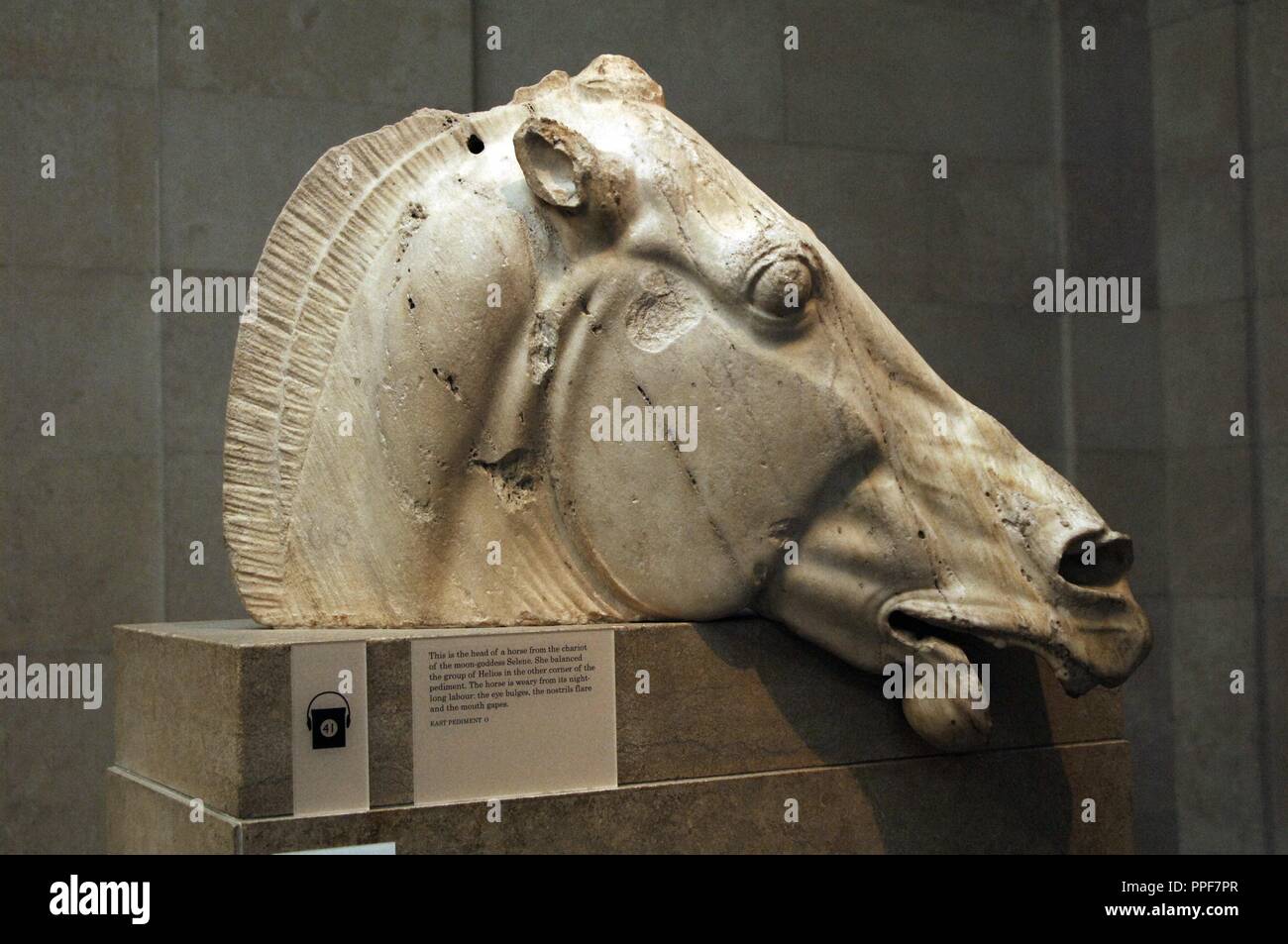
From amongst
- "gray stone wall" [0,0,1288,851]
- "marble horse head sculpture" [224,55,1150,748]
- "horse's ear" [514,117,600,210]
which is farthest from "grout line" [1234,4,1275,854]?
"horse's ear" [514,117,600,210]

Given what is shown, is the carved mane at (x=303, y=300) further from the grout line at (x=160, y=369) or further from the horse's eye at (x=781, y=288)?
the grout line at (x=160, y=369)

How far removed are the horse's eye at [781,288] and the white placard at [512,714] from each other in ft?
2.27

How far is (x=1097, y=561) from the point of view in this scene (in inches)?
114

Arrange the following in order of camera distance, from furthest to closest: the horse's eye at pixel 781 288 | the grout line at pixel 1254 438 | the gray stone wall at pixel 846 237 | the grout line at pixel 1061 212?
the grout line at pixel 1061 212
the grout line at pixel 1254 438
the gray stone wall at pixel 846 237
the horse's eye at pixel 781 288

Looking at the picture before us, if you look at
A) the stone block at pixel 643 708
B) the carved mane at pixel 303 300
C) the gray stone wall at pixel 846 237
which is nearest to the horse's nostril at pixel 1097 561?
the stone block at pixel 643 708

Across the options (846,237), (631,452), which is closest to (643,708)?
(631,452)

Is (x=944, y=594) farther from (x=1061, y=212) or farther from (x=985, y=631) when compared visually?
(x=1061, y=212)

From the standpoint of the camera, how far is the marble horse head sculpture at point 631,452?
2.78 meters

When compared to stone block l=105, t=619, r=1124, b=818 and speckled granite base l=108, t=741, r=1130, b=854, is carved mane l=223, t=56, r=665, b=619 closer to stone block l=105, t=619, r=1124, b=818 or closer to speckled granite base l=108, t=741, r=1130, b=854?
stone block l=105, t=619, r=1124, b=818

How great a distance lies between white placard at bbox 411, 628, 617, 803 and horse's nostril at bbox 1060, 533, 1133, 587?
0.94m

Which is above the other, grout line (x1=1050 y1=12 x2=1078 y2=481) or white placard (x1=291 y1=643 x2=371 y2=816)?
grout line (x1=1050 y1=12 x2=1078 y2=481)

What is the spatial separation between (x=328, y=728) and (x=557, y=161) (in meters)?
1.15

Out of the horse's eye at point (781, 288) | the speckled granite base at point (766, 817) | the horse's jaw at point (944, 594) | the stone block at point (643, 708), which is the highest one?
the horse's eye at point (781, 288)

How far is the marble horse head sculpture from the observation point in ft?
9.12
